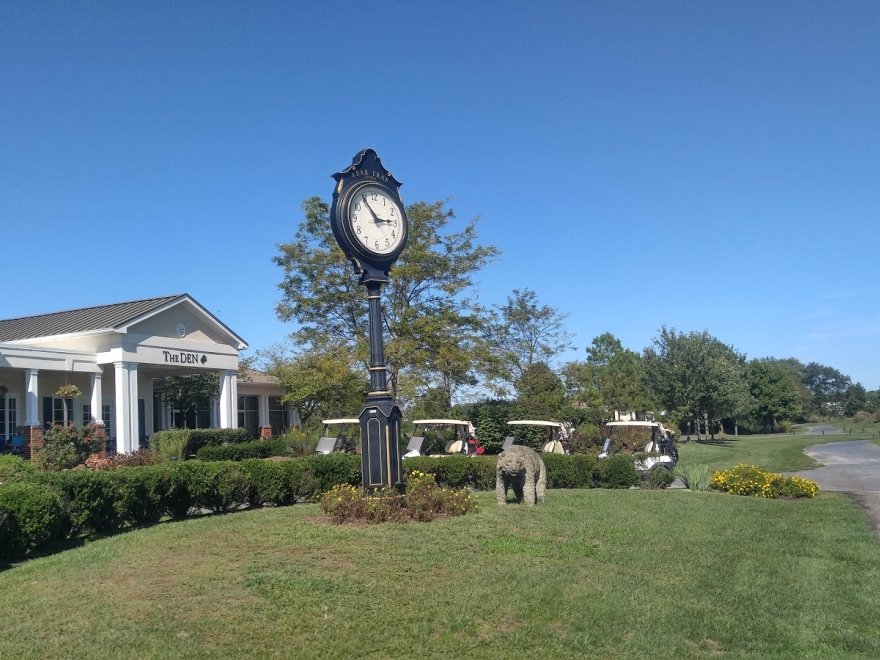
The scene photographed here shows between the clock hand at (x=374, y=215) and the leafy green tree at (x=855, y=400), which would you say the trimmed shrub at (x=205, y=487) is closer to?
the clock hand at (x=374, y=215)

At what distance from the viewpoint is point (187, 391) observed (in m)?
31.6

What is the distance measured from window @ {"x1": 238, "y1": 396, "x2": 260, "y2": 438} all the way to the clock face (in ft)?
89.0

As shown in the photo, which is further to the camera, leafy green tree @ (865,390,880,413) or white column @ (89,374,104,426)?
leafy green tree @ (865,390,880,413)

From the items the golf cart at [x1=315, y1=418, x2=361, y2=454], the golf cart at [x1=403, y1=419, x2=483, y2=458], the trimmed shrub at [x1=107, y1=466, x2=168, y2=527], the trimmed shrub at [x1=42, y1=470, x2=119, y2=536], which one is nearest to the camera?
the trimmed shrub at [x1=42, y1=470, x2=119, y2=536]

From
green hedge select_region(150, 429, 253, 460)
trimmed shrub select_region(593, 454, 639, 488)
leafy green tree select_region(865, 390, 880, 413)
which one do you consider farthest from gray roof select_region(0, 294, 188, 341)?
leafy green tree select_region(865, 390, 880, 413)

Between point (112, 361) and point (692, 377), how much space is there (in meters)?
34.0

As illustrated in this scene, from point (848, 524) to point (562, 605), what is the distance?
7244 mm

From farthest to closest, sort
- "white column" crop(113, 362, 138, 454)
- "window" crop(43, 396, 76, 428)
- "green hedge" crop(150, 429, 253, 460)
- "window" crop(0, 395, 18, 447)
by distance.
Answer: "window" crop(43, 396, 76, 428) → "white column" crop(113, 362, 138, 454) → "green hedge" crop(150, 429, 253, 460) → "window" crop(0, 395, 18, 447)

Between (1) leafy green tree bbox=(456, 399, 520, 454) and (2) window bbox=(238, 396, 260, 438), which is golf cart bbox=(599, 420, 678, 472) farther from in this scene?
(2) window bbox=(238, 396, 260, 438)

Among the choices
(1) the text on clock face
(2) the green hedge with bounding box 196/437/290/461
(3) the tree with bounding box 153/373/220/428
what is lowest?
(2) the green hedge with bounding box 196/437/290/461

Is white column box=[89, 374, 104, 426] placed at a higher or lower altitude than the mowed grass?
higher

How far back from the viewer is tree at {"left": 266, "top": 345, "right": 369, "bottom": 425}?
27234 mm

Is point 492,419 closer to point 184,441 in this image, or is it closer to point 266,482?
point 184,441

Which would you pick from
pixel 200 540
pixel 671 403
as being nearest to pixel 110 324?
pixel 200 540
